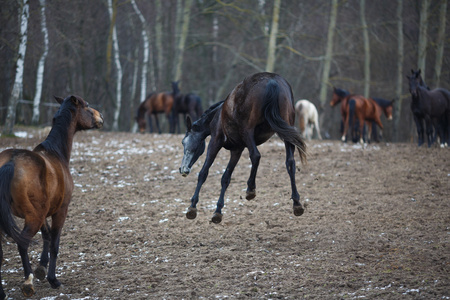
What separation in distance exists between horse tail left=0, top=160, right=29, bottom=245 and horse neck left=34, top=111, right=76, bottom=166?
93 centimetres

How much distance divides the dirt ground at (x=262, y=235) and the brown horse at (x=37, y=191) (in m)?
0.58

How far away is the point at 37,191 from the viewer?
5688 millimetres

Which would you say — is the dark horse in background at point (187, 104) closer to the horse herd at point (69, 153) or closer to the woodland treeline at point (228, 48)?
the woodland treeline at point (228, 48)

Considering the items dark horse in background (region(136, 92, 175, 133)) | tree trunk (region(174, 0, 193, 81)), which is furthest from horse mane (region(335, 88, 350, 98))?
tree trunk (region(174, 0, 193, 81))

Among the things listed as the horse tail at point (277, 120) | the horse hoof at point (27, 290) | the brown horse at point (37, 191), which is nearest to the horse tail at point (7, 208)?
the brown horse at point (37, 191)

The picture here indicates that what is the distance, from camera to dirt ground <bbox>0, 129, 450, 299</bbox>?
5984mm

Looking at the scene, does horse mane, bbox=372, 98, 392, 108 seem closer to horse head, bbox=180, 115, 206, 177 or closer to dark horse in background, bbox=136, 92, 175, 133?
dark horse in background, bbox=136, 92, 175, 133

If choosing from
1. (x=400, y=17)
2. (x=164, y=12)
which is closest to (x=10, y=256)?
(x=400, y=17)

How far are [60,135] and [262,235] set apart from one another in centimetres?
361

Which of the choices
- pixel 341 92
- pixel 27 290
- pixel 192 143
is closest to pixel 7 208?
pixel 27 290

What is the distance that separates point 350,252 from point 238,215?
2919 mm

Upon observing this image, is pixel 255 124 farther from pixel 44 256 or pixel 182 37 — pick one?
pixel 182 37

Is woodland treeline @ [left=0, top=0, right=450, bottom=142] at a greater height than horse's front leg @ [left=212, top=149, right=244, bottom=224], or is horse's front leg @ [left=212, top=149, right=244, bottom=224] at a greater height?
woodland treeline @ [left=0, top=0, right=450, bottom=142]

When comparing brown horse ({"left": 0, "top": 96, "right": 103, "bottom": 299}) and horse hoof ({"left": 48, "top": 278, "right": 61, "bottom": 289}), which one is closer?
brown horse ({"left": 0, "top": 96, "right": 103, "bottom": 299})
